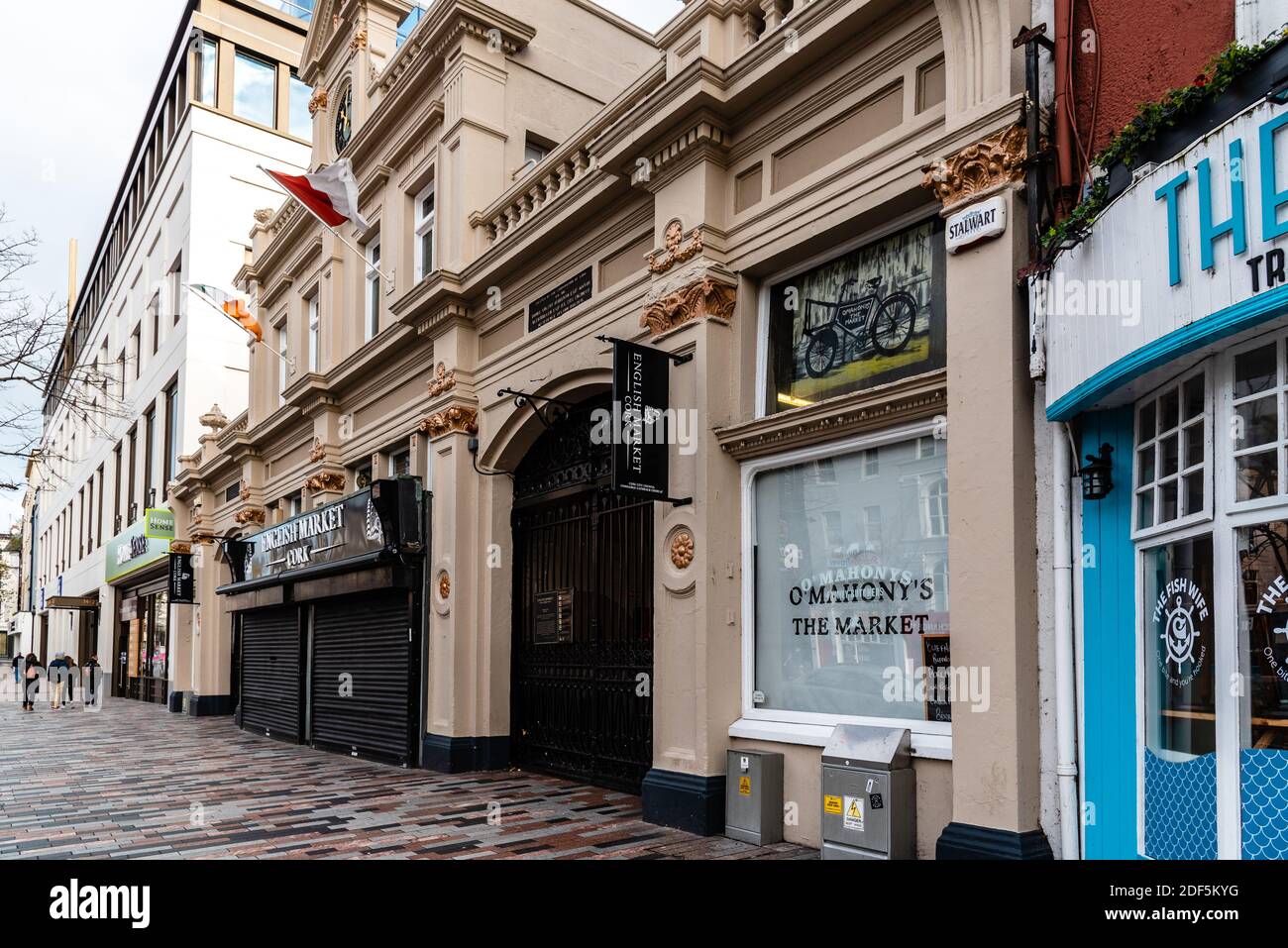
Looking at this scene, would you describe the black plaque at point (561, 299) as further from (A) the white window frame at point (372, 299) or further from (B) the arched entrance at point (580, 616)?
(A) the white window frame at point (372, 299)

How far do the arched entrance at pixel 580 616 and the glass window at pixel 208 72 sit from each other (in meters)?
25.3

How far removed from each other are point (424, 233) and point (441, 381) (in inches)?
124

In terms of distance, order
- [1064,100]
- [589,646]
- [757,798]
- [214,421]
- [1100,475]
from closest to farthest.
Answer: [1100,475] < [1064,100] < [757,798] < [589,646] < [214,421]

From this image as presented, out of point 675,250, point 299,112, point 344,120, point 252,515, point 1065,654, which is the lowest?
point 1065,654

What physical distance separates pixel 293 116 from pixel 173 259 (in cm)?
650

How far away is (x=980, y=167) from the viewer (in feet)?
21.5

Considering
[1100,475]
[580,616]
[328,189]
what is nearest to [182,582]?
[328,189]

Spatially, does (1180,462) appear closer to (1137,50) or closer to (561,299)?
(1137,50)

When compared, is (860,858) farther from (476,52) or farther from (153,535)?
(153,535)

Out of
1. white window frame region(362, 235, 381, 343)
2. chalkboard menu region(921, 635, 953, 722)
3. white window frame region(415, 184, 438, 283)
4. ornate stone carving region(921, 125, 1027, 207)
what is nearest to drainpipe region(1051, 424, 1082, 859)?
chalkboard menu region(921, 635, 953, 722)

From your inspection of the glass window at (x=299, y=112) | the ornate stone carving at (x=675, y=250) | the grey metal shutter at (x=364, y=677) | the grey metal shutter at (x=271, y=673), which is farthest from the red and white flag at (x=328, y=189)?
the glass window at (x=299, y=112)

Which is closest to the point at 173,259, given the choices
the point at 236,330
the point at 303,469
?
the point at 236,330

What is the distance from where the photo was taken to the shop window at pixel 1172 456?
528cm

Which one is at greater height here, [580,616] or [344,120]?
[344,120]
